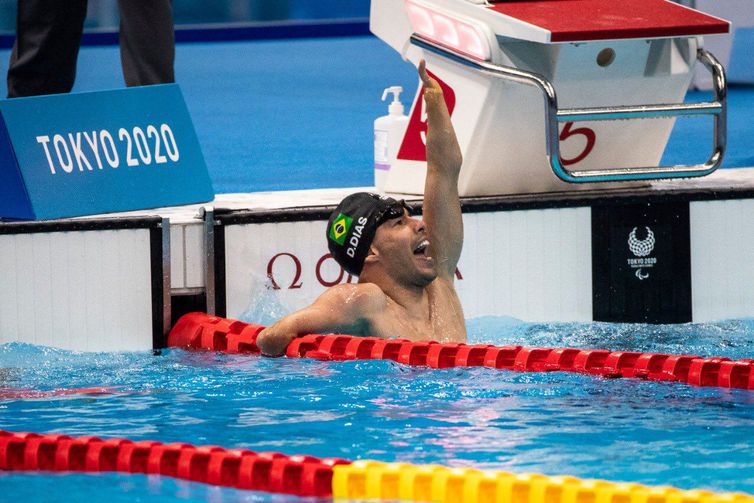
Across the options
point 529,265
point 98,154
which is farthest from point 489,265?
point 98,154

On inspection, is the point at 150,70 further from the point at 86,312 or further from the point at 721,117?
the point at 721,117

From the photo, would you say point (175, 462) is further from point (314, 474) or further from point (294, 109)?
point (294, 109)

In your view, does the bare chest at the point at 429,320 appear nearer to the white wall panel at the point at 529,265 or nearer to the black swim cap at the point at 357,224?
the black swim cap at the point at 357,224

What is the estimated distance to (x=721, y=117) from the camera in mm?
4980

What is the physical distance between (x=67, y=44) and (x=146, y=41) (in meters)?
0.31

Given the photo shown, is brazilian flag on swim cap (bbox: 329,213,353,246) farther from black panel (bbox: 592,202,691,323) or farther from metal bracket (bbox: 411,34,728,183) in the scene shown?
black panel (bbox: 592,202,691,323)

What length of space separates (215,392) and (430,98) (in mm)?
1115

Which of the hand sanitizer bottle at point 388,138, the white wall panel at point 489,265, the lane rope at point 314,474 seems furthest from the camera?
the hand sanitizer bottle at point 388,138

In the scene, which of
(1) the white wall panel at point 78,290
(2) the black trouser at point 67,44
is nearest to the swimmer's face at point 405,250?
(1) the white wall panel at point 78,290

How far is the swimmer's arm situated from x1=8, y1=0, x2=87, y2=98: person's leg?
159cm

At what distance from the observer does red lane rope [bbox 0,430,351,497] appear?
2992 millimetres

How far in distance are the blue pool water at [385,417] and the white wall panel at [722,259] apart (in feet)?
2.42

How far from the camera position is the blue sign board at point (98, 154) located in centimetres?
467

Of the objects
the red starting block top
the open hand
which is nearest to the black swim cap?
the open hand
